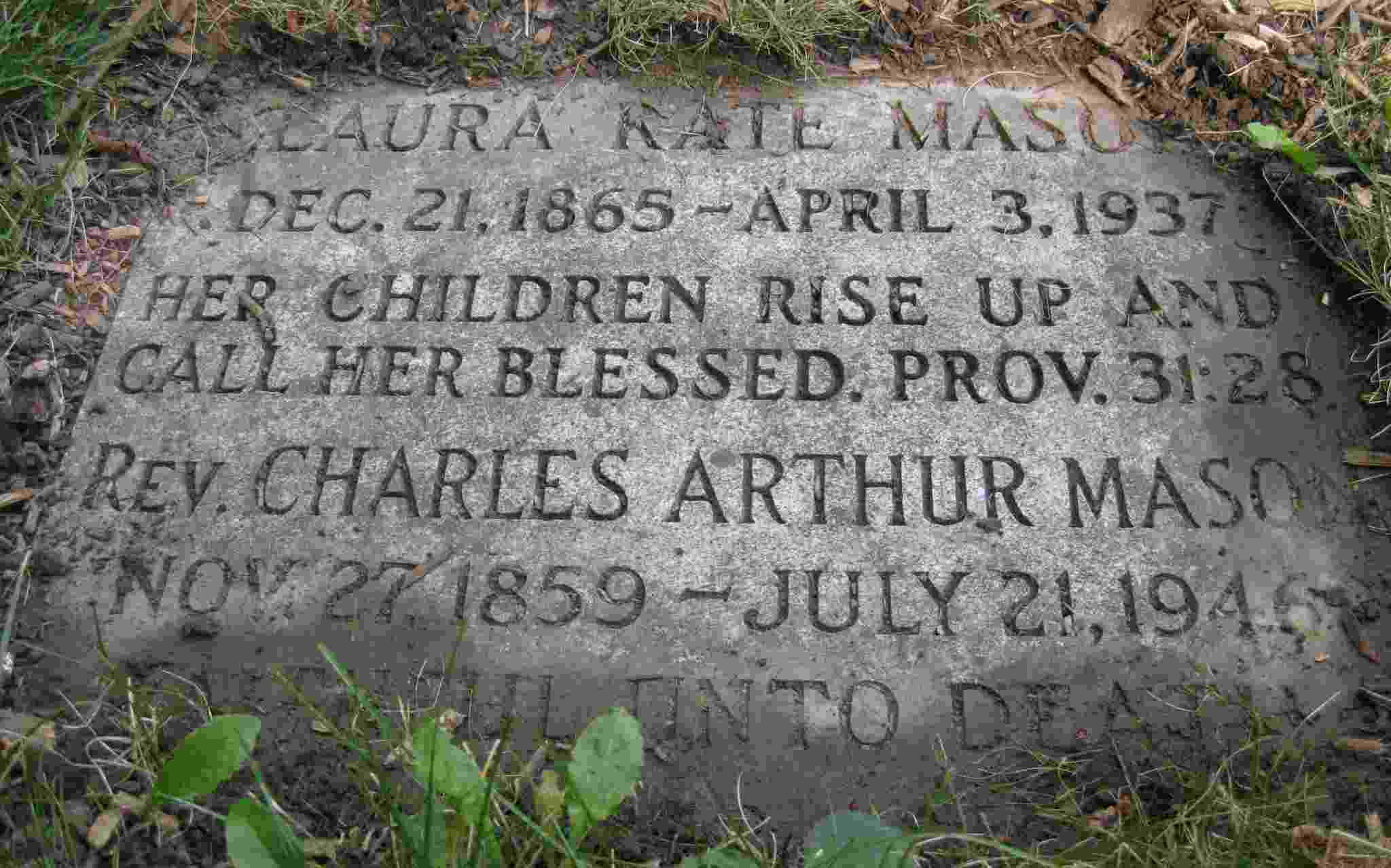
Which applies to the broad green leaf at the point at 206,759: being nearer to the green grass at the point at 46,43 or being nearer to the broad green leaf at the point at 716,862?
the broad green leaf at the point at 716,862

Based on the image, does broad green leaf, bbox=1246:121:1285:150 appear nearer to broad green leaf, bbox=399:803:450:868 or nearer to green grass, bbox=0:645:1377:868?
green grass, bbox=0:645:1377:868

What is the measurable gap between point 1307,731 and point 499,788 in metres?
1.64

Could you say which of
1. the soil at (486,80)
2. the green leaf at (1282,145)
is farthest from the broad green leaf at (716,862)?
the green leaf at (1282,145)

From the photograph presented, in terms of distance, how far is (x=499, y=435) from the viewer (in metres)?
2.52

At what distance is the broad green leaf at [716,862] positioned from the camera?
1885 millimetres

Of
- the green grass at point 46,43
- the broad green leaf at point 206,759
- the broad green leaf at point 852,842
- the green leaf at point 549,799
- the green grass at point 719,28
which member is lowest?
the green leaf at point 549,799

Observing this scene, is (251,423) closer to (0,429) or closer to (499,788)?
(0,429)

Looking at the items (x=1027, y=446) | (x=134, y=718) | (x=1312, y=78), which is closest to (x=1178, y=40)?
(x=1312, y=78)

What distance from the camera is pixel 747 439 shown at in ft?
8.19

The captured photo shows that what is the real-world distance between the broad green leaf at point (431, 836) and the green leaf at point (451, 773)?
0.05 m

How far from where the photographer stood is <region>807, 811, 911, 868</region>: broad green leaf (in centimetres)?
185

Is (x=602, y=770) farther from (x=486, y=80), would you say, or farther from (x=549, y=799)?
(x=486, y=80)

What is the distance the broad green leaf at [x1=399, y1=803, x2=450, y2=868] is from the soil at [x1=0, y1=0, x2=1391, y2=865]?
1.36 metres

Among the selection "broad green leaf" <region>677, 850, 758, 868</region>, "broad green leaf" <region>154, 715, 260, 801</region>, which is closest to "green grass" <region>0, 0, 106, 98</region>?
"broad green leaf" <region>154, 715, 260, 801</region>
